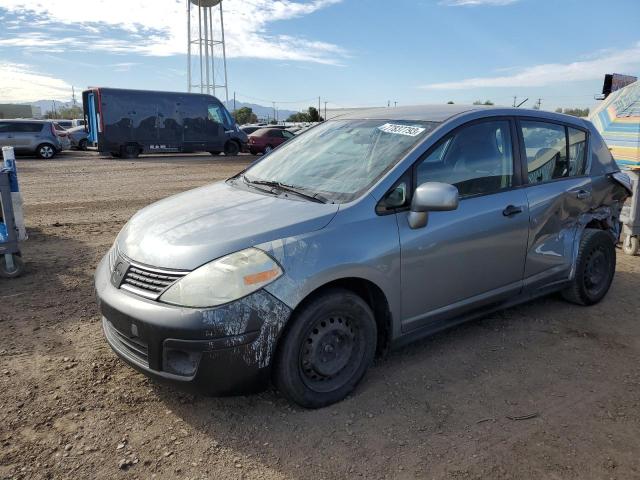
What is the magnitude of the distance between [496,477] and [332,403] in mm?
975

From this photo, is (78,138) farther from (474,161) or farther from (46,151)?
(474,161)

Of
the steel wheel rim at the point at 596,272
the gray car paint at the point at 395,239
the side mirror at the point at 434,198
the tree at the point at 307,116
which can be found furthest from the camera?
the tree at the point at 307,116

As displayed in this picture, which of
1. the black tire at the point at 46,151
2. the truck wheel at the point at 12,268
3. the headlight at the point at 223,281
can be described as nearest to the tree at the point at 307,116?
the black tire at the point at 46,151

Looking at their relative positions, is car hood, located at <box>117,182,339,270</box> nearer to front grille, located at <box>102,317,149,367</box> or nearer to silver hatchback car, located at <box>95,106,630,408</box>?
silver hatchback car, located at <box>95,106,630,408</box>

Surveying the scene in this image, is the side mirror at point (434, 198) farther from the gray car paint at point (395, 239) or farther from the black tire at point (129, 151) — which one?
the black tire at point (129, 151)

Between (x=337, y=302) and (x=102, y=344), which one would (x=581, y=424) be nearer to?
(x=337, y=302)

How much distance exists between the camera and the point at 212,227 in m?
2.94

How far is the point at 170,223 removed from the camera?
3125mm

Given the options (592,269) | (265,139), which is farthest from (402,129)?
(265,139)

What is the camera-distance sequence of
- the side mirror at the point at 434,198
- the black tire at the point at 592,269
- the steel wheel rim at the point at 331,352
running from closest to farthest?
the steel wheel rim at the point at 331,352 → the side mirror at the point at 434,198 → the black tire at the point at 592,269

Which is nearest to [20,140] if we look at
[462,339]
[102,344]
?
[102,344]

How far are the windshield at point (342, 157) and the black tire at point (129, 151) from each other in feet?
59.3

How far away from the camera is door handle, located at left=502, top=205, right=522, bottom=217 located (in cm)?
369

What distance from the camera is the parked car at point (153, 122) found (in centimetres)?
1988
